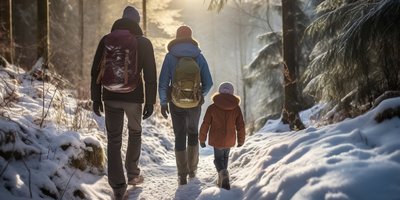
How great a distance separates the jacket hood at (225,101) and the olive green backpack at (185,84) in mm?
355

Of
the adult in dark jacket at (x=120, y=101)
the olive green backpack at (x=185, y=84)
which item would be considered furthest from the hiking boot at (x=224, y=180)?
the adult in dark jacket at (x=120, y=101)

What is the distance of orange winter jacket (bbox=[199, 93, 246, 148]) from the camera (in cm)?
502

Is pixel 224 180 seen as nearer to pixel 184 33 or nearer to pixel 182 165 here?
pixel 182 165

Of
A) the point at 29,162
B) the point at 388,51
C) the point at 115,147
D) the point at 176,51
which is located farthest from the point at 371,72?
the point at 29,162

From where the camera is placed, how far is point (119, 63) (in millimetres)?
4547

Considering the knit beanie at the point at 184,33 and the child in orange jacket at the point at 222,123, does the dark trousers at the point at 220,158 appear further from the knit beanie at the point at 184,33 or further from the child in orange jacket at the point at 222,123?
the knit beanie at the point at 184,33

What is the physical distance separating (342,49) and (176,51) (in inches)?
93.8

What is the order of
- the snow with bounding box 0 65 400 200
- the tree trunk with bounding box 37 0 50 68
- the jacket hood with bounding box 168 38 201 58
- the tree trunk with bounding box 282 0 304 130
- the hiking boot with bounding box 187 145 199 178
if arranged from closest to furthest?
the snow with bounding box 0 65 400 200 < the jacket hood with bounding box 168 38 201 58 < the hiking boot with bounding box 187 145 199 178 < the tree trunk with bounding box 282 0 304 130 < the tree trunk with bounding box 37 0 50 68

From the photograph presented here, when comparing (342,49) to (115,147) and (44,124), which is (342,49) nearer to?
(115,147)

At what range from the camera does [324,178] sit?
3227 mm

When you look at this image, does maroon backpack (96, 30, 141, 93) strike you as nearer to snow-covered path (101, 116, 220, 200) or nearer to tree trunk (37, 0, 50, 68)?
snow-covered path (101, 116, 220, 200)

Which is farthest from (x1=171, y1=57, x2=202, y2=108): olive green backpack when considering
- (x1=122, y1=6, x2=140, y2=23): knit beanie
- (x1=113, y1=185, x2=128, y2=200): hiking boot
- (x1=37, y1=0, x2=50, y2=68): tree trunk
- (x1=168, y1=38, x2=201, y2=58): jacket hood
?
(x1=37, y1=0, x2=50, y2=68): tree trunk

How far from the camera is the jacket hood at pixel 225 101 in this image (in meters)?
5.01

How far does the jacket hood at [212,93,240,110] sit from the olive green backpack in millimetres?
355
